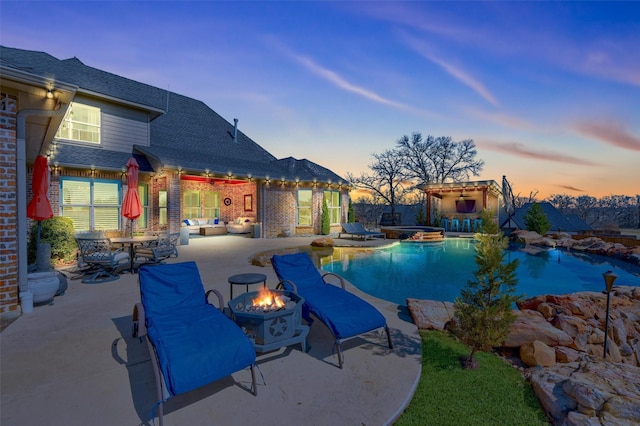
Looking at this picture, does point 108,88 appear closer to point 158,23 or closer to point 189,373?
point 158,23

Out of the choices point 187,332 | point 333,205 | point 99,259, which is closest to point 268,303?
point 187,332

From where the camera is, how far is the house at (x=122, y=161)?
4852mm

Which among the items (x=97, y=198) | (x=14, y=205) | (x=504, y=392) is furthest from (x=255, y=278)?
(x=97, y=198)

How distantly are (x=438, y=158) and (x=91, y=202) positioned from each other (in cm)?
3400

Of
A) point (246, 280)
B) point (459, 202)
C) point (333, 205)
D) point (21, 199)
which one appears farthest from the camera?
point (459, 202)

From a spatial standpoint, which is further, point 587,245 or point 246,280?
point 587,245

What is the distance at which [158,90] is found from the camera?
18078mm

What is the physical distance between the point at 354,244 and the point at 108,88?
13658 millimetres

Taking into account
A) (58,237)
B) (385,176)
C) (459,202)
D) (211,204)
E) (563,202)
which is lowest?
(58,237)

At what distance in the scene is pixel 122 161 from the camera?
1201cm

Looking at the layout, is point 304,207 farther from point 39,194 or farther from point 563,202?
point 563,202

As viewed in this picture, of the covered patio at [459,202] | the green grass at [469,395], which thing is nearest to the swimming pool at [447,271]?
the green grass at [469,395]

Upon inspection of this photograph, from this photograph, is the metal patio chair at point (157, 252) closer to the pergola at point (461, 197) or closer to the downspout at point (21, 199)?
the downspout at point (21, 199)

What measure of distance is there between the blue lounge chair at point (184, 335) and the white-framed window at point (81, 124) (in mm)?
11051
